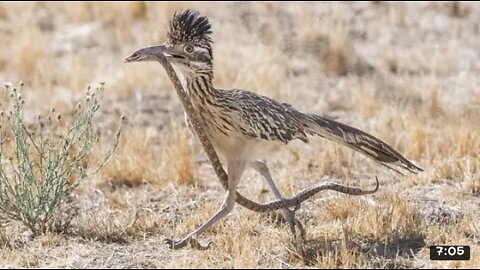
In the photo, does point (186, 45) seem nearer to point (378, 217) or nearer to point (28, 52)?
point (378, 217)

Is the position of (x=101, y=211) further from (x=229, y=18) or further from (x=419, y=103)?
(x=229, y=18)

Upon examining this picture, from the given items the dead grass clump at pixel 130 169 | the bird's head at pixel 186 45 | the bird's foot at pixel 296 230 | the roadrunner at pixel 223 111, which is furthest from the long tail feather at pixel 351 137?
Answer: the dead grass clump at pixel 130 169

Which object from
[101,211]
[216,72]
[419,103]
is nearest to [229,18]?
[216,72]

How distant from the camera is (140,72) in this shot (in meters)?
12.6

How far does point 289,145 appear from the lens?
10383mm

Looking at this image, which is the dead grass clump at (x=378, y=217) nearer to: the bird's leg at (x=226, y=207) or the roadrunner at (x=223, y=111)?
the roadrunner at (x=223, y=111)

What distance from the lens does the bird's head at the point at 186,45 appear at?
274 inches

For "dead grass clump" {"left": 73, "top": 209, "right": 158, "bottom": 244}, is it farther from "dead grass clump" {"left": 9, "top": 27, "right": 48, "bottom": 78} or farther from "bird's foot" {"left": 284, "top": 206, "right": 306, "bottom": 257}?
"dead grass clump" {"left": 9, "top": 27, "right": 48, "bottom": 78}

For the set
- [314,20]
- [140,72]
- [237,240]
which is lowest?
[237,240]

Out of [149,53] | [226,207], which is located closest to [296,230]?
[226,207]

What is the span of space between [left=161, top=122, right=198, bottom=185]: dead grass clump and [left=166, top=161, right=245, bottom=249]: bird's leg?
2.10 meters

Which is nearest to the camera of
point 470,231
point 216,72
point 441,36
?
point 470,231

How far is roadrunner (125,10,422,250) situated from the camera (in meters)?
6.99

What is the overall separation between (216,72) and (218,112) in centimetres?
549
